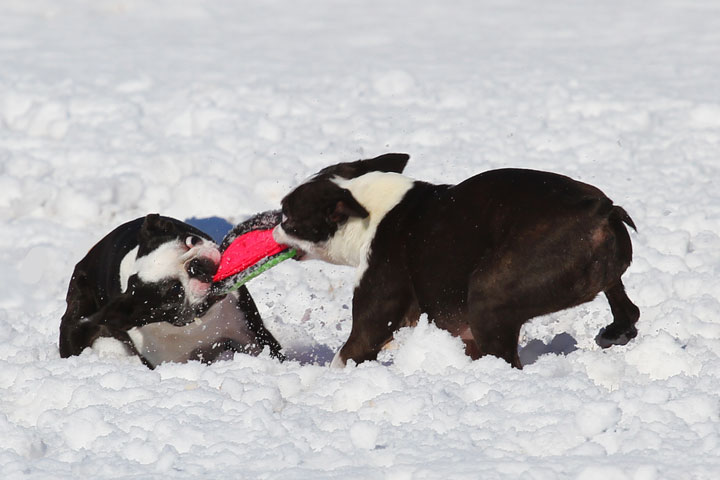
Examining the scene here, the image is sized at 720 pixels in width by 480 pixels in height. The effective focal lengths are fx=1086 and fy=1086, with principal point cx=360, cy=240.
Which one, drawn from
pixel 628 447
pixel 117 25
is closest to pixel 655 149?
pixel 628 447

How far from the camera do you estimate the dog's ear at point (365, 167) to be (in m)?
5.62

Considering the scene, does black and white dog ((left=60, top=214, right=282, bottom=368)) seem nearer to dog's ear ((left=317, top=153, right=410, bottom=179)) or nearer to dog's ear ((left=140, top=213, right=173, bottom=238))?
dog's ear ((left=140, top=213, right=173, bottom=238))

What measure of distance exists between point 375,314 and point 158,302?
1114mm

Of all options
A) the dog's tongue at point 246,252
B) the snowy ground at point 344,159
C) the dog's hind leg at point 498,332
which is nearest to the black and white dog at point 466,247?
the dog's hind leg at point 498,332

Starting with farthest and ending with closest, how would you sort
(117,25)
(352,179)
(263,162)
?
(117,25) → (263,162) → (352,179)

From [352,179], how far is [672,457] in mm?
2416

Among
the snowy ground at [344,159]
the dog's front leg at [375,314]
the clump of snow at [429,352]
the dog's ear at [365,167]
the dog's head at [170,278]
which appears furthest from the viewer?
the dog's ear at [365,167]

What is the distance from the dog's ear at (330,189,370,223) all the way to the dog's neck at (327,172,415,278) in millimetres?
52

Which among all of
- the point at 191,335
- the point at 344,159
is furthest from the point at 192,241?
the point at 344,159

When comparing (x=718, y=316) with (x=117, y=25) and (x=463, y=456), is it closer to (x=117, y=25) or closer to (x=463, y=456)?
(x=463, y=456)

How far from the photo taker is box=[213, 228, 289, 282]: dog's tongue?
18.1 ft

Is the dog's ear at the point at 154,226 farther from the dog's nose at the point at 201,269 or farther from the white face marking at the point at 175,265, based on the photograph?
the dog's nose at the point at 201,269

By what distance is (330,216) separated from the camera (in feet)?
17.4

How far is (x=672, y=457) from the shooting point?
3654 mm
